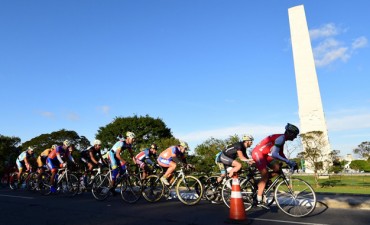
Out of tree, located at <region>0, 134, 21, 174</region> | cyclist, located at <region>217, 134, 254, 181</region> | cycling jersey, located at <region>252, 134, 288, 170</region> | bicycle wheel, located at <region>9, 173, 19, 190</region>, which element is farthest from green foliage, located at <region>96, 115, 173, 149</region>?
cycling jersey, located at <region>252, 134, 288, 170</region>

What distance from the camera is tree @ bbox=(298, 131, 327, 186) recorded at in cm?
3534

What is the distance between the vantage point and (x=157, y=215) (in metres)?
7.75

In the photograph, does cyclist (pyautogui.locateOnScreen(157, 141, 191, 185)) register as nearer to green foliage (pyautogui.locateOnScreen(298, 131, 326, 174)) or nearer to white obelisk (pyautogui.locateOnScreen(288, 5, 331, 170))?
green foliage (pyautogui.locateOnScreen(298, 131, 326, 174))

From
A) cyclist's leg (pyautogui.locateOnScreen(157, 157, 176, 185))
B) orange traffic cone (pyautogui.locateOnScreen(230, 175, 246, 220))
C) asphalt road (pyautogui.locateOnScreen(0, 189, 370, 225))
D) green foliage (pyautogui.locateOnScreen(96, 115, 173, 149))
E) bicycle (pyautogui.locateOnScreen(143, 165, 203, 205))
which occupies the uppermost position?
green foliage (pyautogui.locateOnScreen(96, 115, 173, 149))

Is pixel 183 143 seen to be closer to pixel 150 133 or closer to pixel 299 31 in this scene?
pixel 299 31

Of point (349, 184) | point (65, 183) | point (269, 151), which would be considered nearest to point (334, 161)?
point (349, 184)

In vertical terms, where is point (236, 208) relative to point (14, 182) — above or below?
below

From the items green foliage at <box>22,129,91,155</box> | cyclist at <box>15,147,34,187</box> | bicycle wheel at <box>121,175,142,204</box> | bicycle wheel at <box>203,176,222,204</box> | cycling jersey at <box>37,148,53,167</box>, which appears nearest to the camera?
bicycle wheel at <box>203,176,222,204</box>

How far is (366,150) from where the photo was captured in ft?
122

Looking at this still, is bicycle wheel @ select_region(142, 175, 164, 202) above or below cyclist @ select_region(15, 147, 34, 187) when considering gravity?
below

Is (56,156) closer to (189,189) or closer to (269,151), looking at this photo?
(189,189)

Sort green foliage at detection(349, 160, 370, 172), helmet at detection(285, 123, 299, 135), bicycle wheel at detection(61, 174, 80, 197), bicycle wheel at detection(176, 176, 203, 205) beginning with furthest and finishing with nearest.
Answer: green foliage at detection(349, 160, 370, 172), bicycle wheel at detection(61, 174, 80, 197), bicycle wheel at detection(176, 176, 203, 205), helmet at detection(285, 123, 299, 135)

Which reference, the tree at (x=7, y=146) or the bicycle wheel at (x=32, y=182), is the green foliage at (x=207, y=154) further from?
the tree at (x=7, y=146)

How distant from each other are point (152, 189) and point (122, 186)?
1064mm
